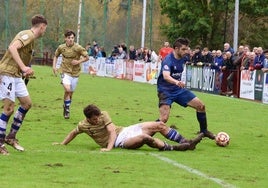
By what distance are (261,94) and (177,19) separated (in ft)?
107

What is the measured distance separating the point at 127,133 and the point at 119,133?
14cm

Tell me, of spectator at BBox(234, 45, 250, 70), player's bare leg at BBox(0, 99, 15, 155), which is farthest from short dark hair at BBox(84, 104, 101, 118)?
spectator at BBox(234, 45, 250, 70)

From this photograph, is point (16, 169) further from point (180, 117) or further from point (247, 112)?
point (247, 112)

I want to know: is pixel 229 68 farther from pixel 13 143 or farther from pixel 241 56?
pixel 13 143

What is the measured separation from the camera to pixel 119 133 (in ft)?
38.5

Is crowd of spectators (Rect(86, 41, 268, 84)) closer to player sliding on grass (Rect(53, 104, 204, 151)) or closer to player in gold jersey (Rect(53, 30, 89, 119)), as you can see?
player in gold jersey (Rect(53, 30, 89, 119))

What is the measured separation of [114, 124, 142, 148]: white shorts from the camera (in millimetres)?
11594

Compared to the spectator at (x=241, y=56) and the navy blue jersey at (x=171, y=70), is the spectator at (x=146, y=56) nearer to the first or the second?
the spectator at (x=241, y=56)

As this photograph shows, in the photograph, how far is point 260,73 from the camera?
84.4ft

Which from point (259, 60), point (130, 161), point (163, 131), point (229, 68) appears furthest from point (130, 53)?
point (130, 161)

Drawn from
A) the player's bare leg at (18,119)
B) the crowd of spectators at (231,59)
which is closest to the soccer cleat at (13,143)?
the player's bare leg at (18,119)

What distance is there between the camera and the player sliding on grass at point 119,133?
37.4 ft

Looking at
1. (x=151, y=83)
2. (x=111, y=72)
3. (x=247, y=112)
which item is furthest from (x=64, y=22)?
(x=247, y=112)


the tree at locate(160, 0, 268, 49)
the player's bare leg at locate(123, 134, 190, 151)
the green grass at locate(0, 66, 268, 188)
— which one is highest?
the tree at locate(160, 0, 268, 49)
